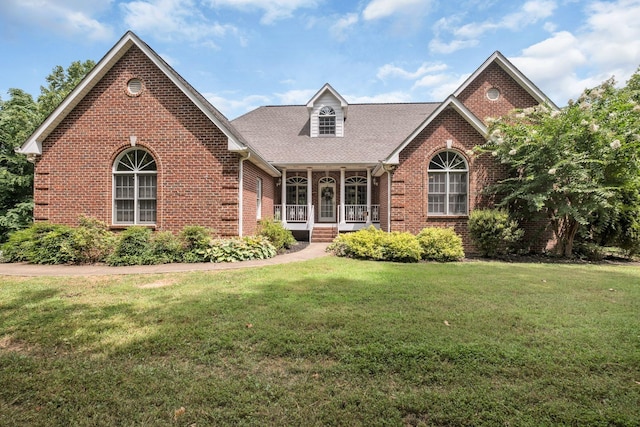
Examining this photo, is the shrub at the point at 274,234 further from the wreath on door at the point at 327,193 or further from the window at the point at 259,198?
the wreath on door at the point at 327,193

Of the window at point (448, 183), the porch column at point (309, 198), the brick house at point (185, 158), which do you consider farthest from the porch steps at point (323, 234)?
the window at point (448, 183)

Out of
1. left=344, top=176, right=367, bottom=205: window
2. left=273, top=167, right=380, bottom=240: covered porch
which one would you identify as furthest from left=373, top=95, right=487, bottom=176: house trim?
left=344, top=176, right=367, bottom=205: window

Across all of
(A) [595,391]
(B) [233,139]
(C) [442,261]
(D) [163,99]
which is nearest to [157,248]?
(B) [233,139]

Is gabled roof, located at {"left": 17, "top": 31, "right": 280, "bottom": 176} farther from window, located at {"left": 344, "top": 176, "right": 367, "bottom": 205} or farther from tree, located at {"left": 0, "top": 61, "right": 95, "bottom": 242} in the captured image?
window, located at {"left": 344, "top": 176, "right": 367, "bottom": 205}

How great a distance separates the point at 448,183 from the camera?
484 inches

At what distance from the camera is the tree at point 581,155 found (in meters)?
9.87

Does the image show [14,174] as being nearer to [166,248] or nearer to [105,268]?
[105,268]

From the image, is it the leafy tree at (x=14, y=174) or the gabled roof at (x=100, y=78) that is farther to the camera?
the leafy tree at (x=14, y=174)

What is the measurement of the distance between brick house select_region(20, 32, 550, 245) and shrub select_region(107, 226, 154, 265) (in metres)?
1.11

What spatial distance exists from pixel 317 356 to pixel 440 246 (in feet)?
25.7

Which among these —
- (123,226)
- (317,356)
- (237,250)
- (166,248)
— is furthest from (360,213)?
(317,356)

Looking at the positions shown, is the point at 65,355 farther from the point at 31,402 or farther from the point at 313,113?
the point at 313,113

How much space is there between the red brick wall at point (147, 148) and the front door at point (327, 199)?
25.5ft

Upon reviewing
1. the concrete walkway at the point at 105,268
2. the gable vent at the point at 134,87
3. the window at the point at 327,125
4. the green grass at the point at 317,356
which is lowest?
the green grass at the point at 317,356
